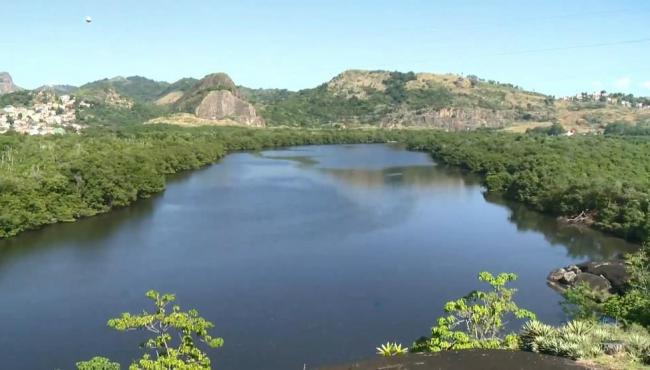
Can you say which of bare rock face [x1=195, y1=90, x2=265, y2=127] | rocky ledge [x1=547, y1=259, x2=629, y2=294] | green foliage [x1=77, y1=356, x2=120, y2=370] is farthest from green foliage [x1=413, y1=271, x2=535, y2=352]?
bare rock face [x1=195, y1=90, x2=265, y2=127]

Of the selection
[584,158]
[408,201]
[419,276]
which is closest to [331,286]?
[419,276]

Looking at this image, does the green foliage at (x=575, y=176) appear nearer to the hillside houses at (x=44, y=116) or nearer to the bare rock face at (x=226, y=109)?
the bare rock face at (x=226, y=109)

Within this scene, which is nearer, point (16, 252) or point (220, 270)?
point (220, 270)

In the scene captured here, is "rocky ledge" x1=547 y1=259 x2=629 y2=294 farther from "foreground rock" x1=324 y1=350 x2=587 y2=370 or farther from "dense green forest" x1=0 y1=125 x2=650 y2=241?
"foreground rock" x1=324 y1=350 x2=587 y2=370

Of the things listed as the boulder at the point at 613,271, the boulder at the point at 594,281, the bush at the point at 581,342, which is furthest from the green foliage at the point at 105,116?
→ the bush at the point at 581,342

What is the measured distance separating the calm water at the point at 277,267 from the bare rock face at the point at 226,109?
118 meters

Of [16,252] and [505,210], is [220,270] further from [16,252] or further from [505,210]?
[505,210]

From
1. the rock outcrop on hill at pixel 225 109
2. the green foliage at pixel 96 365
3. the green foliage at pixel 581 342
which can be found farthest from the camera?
the rock outcrop on hill at pixel 225 109

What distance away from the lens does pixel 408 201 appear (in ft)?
212

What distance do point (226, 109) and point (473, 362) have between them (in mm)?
183414

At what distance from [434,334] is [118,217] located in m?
43.5

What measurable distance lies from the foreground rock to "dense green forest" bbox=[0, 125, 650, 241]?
1619 inches

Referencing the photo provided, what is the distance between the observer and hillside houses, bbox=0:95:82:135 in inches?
5792

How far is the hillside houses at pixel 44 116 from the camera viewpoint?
147 m
